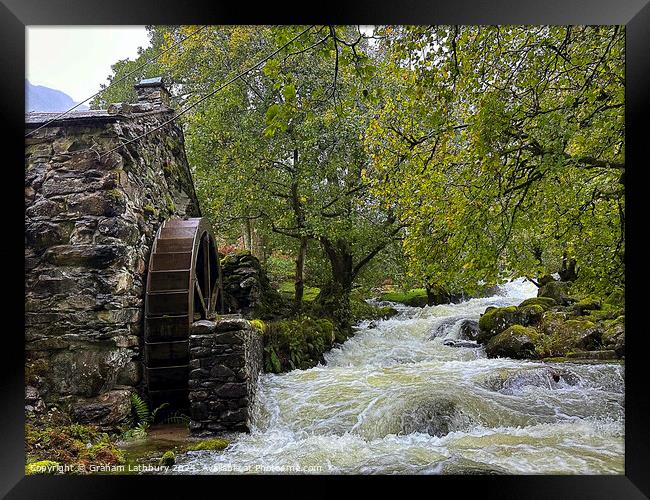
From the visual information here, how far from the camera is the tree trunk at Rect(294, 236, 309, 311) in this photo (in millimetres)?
6836

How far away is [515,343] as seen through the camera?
18.3 feet

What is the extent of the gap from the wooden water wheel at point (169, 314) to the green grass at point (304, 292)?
246cm

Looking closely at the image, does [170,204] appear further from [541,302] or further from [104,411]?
[541,302]

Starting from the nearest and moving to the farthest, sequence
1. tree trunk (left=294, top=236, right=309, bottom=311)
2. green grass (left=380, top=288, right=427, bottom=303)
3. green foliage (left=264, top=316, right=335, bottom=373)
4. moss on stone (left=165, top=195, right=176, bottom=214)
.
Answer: moss on stone (left=165, top=195, right=176, bottom=214) → green foliage (left=264, top=316, right=335, bottom=373) → tree trunk (left=294, top=236, right=309, bottom=311) → green grass (left=380, top=288, right=427, bottom=303)

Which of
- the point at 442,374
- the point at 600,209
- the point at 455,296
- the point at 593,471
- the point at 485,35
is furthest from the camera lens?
the point at 455,296

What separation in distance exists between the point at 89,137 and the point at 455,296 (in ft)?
19.1

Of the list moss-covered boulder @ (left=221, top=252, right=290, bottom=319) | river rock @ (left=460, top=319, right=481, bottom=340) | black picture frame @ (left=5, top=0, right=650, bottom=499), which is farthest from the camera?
moss-covered boulder @ (left=221, top=252, right=290, bottom=319)

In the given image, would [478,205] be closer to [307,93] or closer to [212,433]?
[212,433]

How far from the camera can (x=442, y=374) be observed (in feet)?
16.2

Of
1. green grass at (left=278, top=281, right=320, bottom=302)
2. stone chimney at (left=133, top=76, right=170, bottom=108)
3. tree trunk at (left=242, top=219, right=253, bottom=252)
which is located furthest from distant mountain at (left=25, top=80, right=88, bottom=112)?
green grass at (left=278, top=281, right=320, bottom=302)

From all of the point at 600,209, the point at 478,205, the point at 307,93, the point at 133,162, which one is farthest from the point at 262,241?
the point at 600,209

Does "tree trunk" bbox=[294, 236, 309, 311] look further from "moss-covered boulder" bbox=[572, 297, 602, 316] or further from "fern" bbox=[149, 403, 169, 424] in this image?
"moss-covered boulder" bbox=[572, 297, 602, 316]

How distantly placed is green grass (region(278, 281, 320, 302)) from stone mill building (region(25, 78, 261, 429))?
2.88 meters
